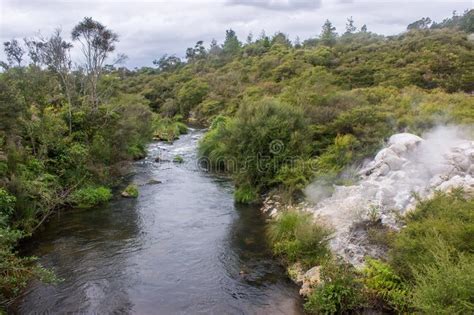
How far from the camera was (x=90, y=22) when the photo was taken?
29859mm

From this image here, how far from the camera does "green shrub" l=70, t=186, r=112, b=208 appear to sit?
71.9 ft

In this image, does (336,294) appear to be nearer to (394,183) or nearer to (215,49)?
(394,183)

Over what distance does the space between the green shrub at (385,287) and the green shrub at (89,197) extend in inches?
634

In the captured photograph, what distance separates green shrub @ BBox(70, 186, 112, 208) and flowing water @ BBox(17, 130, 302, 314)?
0.83 metres

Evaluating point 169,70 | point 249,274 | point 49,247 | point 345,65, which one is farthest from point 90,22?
point 169,70

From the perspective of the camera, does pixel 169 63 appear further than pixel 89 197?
Yes

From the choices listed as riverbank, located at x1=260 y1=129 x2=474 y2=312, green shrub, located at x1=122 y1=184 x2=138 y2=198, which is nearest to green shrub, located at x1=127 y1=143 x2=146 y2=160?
green shrub, located at x1=122 y1=184 x2=138 y2=198

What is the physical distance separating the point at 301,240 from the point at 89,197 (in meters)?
13.7

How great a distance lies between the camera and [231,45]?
10625 cm

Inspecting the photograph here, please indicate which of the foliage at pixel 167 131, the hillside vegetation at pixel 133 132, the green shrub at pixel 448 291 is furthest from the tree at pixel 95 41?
the green shrub at pixel 448 291

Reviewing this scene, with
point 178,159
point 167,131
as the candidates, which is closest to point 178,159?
point 178,159

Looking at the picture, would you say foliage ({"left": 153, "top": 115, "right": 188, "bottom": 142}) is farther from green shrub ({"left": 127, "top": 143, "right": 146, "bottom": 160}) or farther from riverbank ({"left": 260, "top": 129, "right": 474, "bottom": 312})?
riverbank ({"left": 260, "top": 129, "right": 474, "bottom": 312})

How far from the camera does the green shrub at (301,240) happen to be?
14273 millimetres

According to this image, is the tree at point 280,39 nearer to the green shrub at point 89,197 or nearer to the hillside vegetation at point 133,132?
the hillside vegetation at point 133,132
